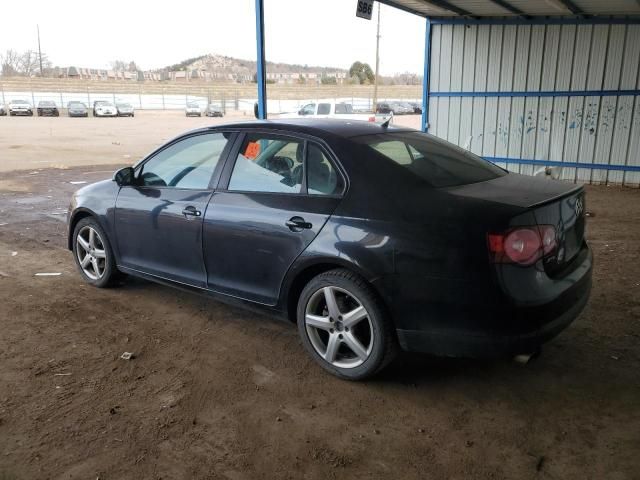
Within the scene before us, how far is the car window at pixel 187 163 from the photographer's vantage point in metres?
4.21

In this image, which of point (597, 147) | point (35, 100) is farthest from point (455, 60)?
point (35, 100)

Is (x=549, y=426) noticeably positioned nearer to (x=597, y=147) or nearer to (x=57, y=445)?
(x=57, y=445)

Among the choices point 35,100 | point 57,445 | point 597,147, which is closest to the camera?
point 57,445

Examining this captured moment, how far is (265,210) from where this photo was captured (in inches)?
146

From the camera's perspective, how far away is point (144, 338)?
4.19 meters

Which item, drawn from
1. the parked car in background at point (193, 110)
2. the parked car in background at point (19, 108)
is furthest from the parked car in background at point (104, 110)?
the parked car in background at point (193, 110)

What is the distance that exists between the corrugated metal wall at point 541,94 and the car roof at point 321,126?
9617 millimetres

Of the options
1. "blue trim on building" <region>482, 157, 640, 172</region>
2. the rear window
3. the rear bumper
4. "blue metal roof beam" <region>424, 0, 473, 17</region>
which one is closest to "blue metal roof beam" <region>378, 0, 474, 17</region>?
"blue metal roof beam" <region>424, 0, 473, 17</region>

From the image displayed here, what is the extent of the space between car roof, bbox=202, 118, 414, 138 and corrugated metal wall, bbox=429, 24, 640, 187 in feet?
31.6

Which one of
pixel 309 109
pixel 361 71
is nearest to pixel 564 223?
pixel 309 109

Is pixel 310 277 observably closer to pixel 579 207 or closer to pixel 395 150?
pixel 395 150

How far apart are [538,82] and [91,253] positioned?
1092 cm

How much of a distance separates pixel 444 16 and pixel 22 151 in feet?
49.1

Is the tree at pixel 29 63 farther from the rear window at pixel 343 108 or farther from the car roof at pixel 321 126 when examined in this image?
the car roof at pixel 321 126
